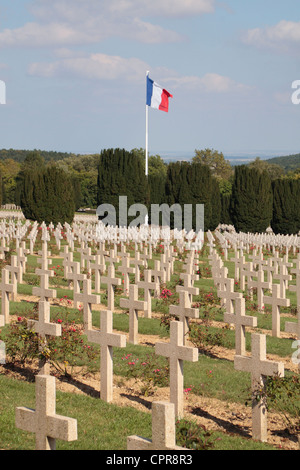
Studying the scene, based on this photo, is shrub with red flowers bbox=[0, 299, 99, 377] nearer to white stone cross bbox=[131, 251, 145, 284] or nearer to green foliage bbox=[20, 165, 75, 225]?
white stone cross bbox=[131, 251, 145, 284]

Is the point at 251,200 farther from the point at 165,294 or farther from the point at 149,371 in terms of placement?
the point at 149,371

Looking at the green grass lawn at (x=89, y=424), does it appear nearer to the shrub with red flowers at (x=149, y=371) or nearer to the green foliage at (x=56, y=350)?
the green foliage at (x=56, y=350)

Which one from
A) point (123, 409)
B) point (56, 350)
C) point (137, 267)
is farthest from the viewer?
point (137, 267)

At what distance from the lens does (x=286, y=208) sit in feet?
137

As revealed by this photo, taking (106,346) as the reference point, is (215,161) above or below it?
above

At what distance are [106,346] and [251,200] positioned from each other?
109 ft

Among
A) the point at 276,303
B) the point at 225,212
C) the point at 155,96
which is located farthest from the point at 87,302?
the point at 225,212

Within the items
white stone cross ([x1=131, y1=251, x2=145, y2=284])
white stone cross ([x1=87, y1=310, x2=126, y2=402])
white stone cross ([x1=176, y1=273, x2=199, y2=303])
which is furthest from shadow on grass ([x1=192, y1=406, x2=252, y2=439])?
white stone cross ([x1=131, y1=251, x2=145, y2=284])

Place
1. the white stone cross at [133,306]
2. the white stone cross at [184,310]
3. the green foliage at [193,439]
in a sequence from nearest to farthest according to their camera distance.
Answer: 1. the green foliage at [193,439]
2. the white stone cross at [184,310]
3. the white stone cross at [133,306]

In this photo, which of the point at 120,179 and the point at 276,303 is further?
the point at 120,179

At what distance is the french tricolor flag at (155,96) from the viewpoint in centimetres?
3828

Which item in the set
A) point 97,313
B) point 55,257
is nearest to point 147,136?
point 55,257

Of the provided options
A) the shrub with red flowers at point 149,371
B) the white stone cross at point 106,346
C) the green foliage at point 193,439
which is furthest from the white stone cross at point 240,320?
the green foliage at point 193,439

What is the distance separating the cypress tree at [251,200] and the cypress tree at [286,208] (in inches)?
56.5
